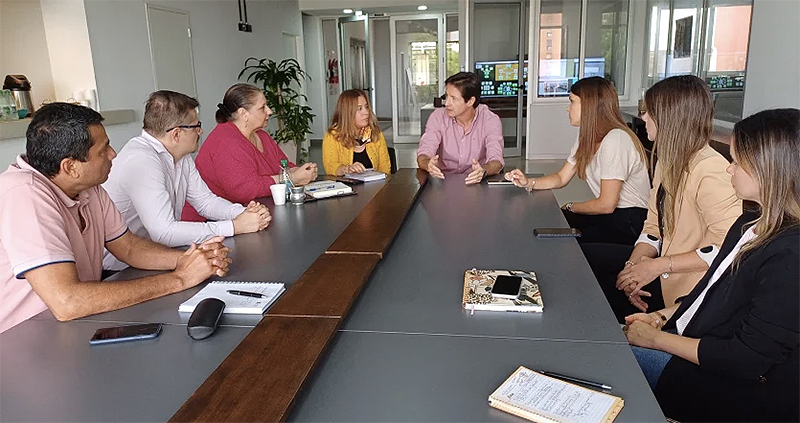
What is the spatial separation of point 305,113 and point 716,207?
6.21 m

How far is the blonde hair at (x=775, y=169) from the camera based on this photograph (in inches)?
52.3

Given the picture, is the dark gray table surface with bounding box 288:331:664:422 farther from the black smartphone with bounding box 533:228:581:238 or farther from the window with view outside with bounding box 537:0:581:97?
the window with view outside with bounding box 537:0:581:97

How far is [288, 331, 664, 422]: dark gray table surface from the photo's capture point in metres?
1.01

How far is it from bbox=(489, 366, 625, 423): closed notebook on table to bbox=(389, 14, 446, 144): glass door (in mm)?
8952

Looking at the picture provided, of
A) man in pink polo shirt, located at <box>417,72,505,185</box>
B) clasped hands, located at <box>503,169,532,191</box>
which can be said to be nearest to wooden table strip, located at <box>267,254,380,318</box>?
clasped hands, located at <box>503,169,532,191</box>

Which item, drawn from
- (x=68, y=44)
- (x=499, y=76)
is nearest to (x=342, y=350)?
(x=68, y=44)

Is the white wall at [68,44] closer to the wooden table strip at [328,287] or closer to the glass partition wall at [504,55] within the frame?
the wooden table strip at [328,287]

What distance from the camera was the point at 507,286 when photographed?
4.91ft

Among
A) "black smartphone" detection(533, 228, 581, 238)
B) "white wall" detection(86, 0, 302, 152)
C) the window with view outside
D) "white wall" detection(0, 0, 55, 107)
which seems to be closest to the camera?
"black smartphone" detection(533, 228, 581, 238)

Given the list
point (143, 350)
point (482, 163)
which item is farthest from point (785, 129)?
point (482, 163)

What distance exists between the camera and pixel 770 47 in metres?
3.54

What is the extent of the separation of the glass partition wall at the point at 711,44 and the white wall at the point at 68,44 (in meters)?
5.07

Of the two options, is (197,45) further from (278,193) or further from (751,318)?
(751,318)

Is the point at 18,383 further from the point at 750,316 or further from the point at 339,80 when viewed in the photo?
the point at 339,80
